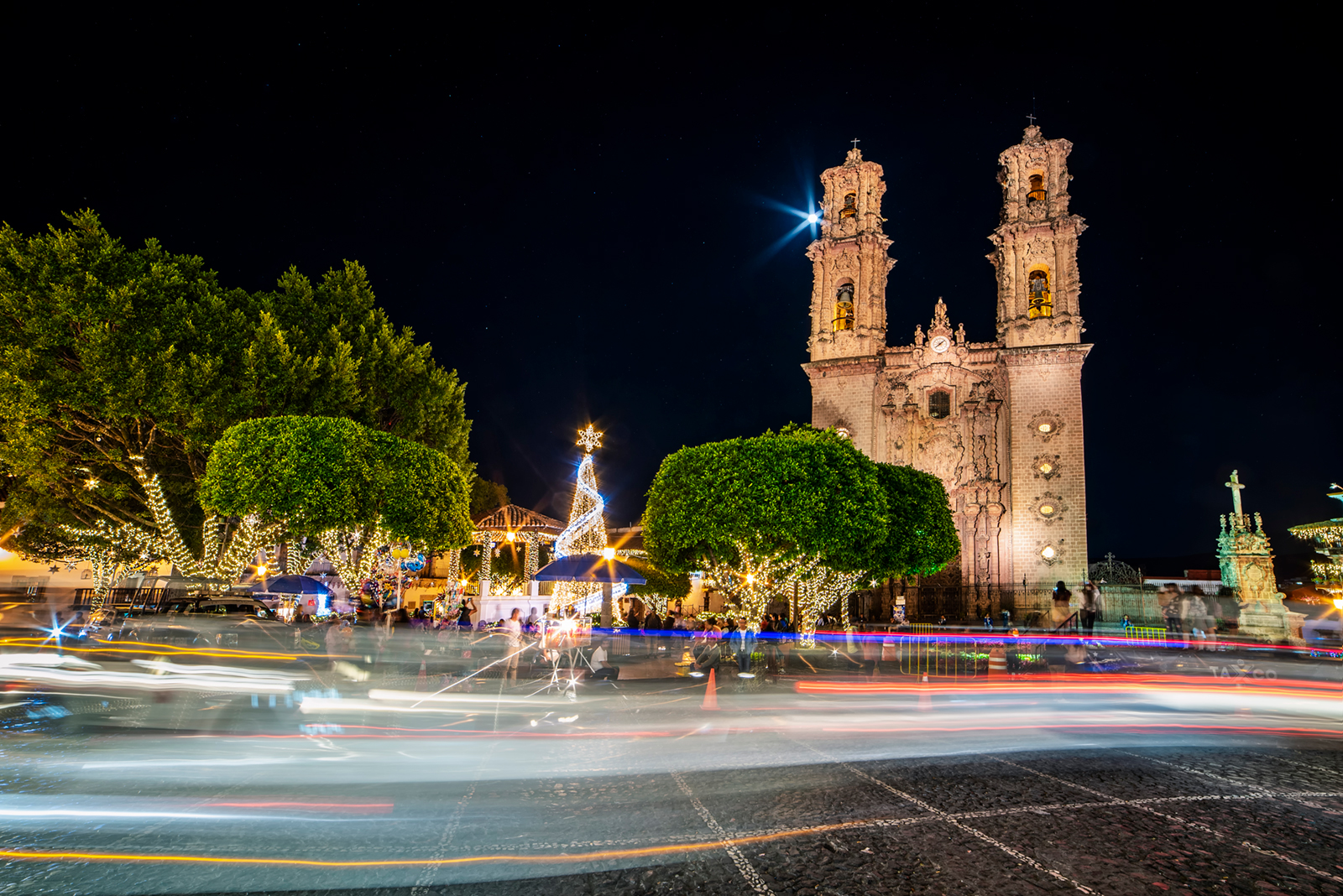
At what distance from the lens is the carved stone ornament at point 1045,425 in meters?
35.7

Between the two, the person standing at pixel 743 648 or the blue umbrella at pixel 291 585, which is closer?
the person standing at pixel 743 648

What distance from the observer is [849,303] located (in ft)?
135

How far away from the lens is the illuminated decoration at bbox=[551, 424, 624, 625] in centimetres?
2612

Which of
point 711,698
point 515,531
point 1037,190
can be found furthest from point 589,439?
point 1037,190

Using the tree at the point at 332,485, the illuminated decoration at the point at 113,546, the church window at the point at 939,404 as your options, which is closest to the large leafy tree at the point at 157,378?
the illuminated decoration at the point at 113,546

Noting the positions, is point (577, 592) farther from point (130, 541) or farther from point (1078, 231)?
point (1078, 231)

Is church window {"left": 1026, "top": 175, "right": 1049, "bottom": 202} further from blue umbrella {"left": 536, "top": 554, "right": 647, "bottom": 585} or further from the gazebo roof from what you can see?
blue umbrella {"left": 536, "top": 554, "right": 647, "bottom": 585}

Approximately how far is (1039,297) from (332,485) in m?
35.3

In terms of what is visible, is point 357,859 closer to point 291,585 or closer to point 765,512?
point 291,585

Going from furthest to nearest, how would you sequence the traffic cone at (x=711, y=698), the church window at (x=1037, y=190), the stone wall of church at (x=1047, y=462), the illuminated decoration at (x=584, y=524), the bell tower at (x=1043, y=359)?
the church window at (x=1037, y=190)
the bell tower at (x=1043, y=359)
the stone wall of church at (x=1047, y=462)
the illuminated decoration at (x=584, y=524)
the traffic cone at (x=711, y=698)

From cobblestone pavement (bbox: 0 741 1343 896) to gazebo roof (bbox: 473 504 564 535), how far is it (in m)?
22.8

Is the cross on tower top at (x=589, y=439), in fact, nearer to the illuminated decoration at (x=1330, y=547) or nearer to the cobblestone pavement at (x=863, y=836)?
the cobblestone pavement at (x=863, y=836)

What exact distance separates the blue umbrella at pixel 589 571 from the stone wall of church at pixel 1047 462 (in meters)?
25.4

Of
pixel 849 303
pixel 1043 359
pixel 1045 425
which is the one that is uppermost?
pixel 849 303
